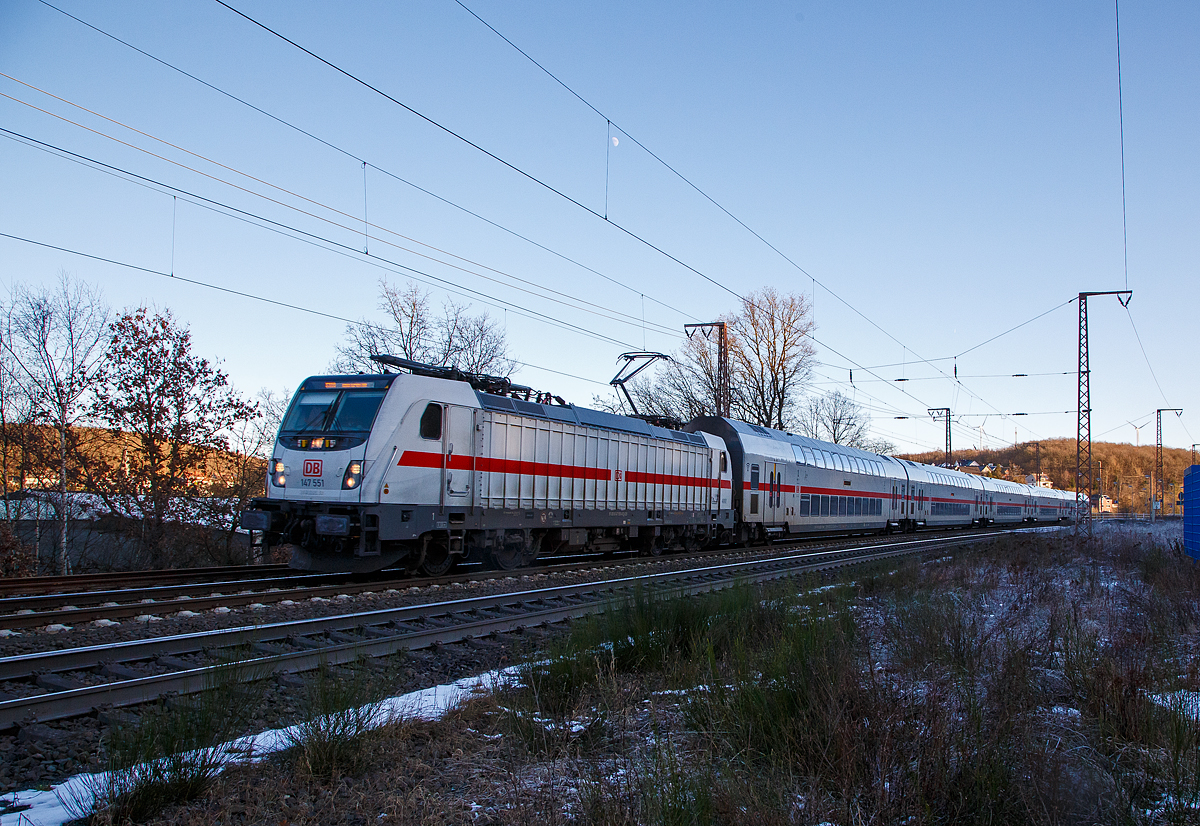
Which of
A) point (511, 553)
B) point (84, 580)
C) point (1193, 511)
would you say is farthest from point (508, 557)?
point (1193, 511)

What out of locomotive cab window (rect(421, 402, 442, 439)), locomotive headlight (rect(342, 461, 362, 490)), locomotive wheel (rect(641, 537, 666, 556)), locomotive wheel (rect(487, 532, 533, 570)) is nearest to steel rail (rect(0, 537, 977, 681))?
locomotive headlight (rect(342, 461, 362, 490))

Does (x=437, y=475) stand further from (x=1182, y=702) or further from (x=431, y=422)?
(x=1182, y=702)

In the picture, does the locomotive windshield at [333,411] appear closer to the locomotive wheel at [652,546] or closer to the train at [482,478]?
the train at [482,478]

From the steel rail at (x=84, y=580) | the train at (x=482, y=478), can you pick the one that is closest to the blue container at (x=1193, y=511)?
the train at (x=482, y=478)

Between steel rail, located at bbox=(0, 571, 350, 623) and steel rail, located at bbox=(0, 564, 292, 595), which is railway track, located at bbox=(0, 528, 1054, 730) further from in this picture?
steel rail, located at bbox=(0, 564, 292, 595)

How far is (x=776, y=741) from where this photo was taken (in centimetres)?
400

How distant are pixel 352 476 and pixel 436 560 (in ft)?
9.22

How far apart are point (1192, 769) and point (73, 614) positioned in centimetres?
969

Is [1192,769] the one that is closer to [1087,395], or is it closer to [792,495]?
[792,495]

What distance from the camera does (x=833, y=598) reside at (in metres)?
9.86

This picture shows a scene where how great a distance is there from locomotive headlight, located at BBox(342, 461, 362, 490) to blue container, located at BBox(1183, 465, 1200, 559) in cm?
1900

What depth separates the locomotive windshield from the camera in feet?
39.9

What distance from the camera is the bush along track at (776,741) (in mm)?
3234

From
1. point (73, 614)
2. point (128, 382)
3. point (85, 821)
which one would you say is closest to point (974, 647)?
point (85, 821)
